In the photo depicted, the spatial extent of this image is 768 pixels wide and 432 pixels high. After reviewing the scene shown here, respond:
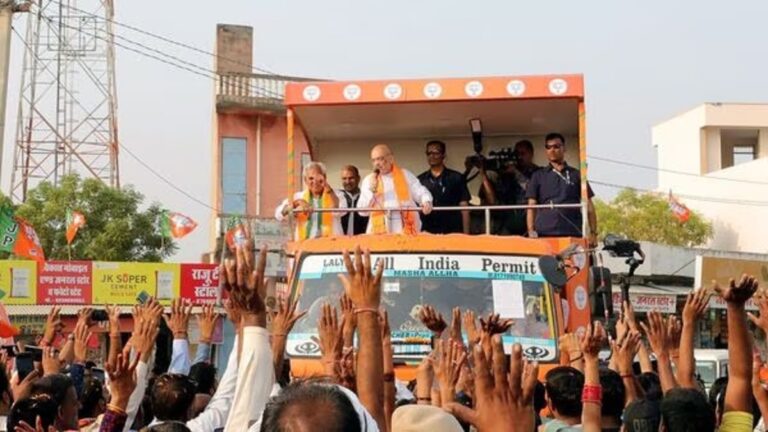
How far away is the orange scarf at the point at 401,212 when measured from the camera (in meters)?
9.80

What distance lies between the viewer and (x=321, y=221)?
9.93 m

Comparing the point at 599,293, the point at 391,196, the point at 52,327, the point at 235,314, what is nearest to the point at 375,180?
the point at 391,196

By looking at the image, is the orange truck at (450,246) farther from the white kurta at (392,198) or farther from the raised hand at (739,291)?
the raised hand at (739,291)

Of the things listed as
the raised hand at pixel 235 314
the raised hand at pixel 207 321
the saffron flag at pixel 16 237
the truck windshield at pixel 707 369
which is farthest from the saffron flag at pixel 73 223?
the raised hand at pixel 235 314

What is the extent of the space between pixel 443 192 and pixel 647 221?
3631cm

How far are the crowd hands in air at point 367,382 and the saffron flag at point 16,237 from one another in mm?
15297

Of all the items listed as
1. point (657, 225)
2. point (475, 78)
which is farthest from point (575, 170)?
point (657, 225)

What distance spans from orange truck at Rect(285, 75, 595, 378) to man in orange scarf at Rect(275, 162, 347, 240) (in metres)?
0.22

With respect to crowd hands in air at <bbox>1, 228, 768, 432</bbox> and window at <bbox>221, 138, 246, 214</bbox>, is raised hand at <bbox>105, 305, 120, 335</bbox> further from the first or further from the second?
window at <bbox>221, 138, 246, 214</bbox>

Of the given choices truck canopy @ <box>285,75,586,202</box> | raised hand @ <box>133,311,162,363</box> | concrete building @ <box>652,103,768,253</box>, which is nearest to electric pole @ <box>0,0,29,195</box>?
truck canopy @ <box>285,75,586,202</box>

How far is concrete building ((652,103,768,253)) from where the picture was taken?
46.2m

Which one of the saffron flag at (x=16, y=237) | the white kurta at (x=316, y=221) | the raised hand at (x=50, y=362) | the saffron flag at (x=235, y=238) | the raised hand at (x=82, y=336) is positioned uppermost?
the saffron flag at (x=16, y=237)

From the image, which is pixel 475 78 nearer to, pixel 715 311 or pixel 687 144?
pixel 715 311

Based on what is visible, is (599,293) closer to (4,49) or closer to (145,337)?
(145,337)
